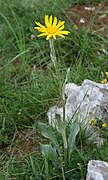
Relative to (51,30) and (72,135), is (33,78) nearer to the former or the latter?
(72,135)

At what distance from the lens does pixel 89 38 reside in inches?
138

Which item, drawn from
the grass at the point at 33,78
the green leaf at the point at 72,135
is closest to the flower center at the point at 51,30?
the grass at the point at 33,78

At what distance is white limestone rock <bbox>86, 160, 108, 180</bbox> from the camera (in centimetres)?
205

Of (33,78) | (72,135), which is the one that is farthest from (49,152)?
(33,78)

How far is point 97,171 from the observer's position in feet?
6.80

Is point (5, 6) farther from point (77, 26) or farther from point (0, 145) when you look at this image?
point (0, 145)

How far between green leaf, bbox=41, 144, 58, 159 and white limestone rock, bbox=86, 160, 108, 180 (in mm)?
305

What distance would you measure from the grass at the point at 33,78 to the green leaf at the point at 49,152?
0.14ft

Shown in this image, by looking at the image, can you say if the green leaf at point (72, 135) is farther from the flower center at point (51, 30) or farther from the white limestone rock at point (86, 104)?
the flower center at point (51, 30)

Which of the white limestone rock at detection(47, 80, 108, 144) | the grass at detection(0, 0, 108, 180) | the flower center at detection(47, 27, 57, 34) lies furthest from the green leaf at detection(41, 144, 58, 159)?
the flower center at detection(47, 27, 57, 34)

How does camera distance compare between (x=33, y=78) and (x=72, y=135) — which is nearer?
(x=72, y=135)

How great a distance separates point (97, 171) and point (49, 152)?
381 millimetres

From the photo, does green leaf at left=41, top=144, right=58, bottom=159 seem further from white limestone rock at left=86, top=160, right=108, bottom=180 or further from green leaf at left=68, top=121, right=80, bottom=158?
white limestone rock at left=86, top=160, right=108, bottom=180

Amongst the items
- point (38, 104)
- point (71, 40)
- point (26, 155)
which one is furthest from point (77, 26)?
point (26, 155)
